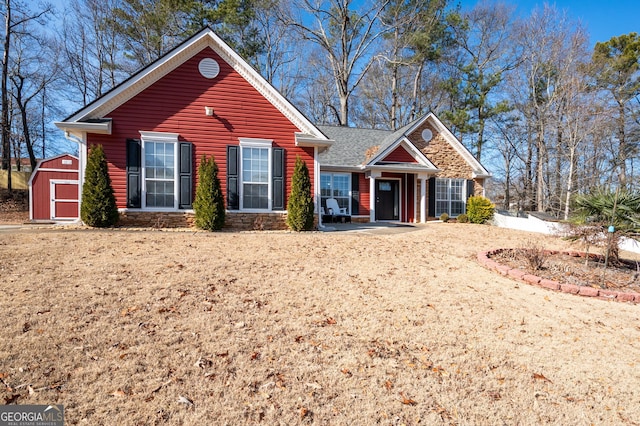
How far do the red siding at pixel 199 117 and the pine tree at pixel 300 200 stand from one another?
627 mm

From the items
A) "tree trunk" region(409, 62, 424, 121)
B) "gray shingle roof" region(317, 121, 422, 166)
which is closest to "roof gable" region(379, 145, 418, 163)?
"gray shingle roof" region(317, 121, 422, 166)

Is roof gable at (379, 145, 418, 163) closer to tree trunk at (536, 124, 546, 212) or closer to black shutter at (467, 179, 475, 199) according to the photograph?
black shutter at (467, 179, 475, 199)

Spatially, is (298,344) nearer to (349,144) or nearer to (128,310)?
(128,310)

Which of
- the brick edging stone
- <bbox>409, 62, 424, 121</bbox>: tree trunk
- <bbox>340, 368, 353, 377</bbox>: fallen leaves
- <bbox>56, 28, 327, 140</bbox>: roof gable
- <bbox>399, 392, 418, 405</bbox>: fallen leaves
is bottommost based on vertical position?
<bbox>399, 392, 418, 405</bbox>: fallen leaves

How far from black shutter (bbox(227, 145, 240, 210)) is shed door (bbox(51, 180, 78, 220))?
7277 mm

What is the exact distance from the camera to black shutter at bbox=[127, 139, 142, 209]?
9.58 m

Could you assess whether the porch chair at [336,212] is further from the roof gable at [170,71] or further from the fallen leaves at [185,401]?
the fallen leaves at [185,401]

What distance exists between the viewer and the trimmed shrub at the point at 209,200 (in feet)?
30.7

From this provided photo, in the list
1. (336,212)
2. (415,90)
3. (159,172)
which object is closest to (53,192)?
(159,172)

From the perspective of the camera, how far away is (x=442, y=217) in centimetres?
1606

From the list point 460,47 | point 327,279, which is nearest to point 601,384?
point 327,279

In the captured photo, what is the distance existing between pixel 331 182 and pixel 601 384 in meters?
12.6

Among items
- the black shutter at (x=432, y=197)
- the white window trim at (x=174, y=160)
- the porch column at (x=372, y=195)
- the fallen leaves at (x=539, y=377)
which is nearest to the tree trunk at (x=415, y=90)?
the black shutter at (x=432, y=197)

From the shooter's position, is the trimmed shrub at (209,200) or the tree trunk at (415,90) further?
the tree trunk at (415,90)
